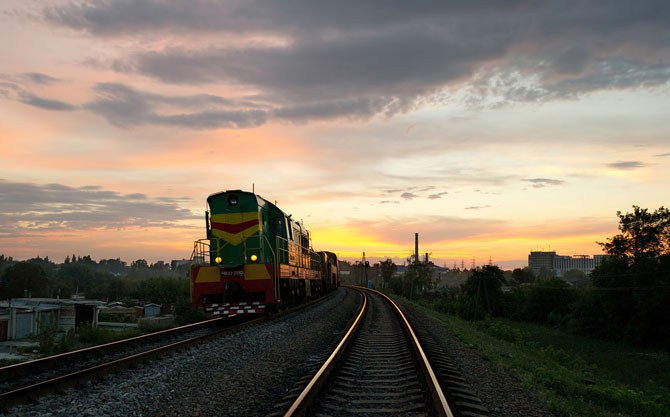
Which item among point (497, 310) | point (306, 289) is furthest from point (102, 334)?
point (497, 310)

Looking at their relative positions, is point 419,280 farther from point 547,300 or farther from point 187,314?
point 187,314

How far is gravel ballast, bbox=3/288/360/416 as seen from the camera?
6.11m

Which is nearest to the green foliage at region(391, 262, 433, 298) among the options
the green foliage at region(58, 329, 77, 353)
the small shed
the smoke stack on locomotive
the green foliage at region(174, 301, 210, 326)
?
the small shed

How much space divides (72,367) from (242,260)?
27.3 feet

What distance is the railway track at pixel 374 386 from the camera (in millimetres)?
5699

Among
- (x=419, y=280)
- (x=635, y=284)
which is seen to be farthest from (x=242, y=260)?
(x=419, y=280)

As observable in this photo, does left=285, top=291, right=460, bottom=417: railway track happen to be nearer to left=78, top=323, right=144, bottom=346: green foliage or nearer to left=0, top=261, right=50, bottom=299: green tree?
left=78, top=323, right=144, bottom=346: green foliage

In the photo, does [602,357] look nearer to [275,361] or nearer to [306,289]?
[306,289]

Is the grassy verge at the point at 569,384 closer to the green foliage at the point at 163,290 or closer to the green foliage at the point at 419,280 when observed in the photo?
the green foliage at the point at 163,290

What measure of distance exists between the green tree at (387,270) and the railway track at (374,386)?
374ft

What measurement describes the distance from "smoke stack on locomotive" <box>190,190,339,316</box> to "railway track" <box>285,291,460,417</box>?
5.67 m

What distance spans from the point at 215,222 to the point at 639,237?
151ft

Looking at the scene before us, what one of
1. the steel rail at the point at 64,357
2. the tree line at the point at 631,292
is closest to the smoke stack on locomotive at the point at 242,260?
the steel rail at the point at 64,357

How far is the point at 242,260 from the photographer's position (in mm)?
16672
